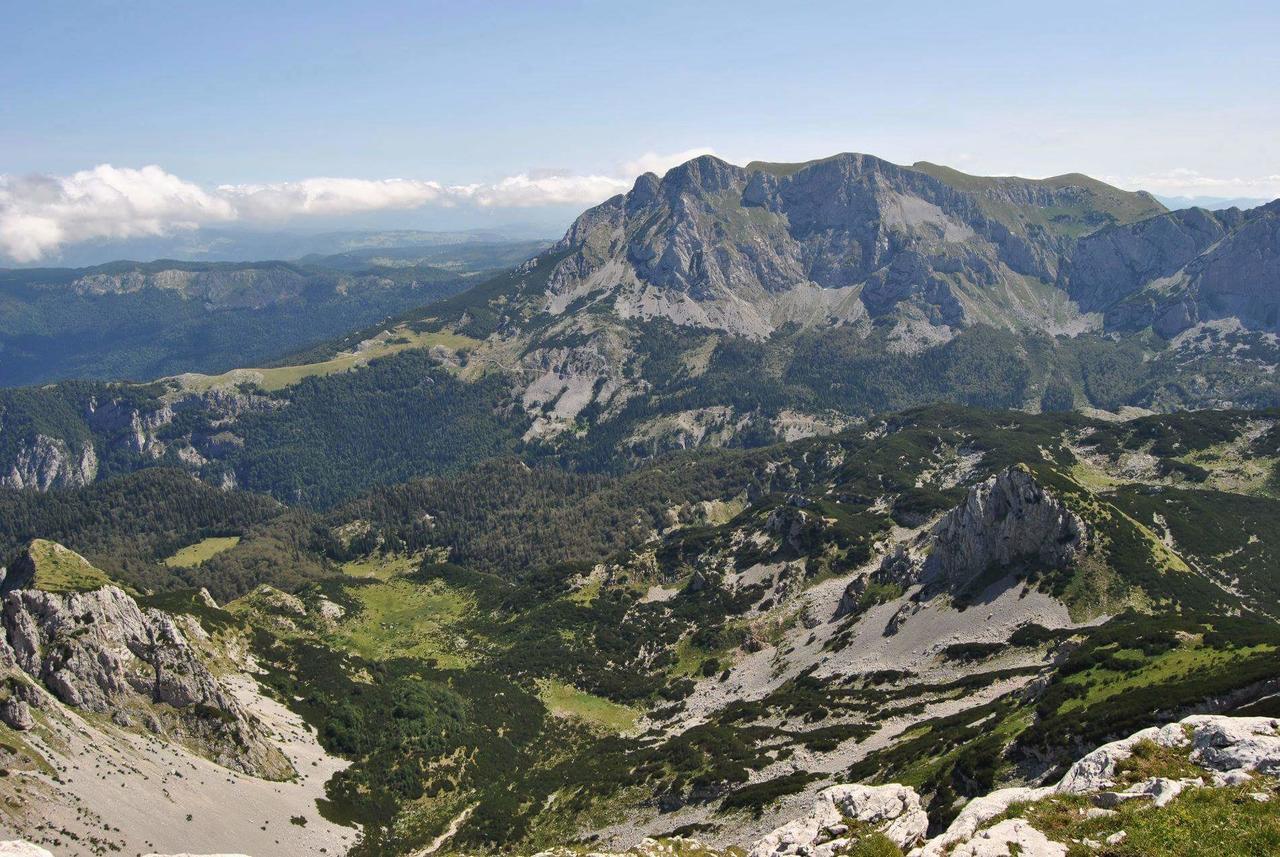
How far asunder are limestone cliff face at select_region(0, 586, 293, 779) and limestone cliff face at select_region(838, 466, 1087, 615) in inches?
4749

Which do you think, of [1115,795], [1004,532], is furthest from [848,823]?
[1004,532]

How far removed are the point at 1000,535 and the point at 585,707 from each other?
300ft

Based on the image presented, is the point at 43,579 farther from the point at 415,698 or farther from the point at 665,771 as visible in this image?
the point at 665,771

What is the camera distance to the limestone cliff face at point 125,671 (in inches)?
4564

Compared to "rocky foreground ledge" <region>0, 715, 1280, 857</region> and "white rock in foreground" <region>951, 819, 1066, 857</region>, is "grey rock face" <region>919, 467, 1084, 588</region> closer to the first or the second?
"rocky foreground ledge" <region>0, 715, 1280, 857</region>

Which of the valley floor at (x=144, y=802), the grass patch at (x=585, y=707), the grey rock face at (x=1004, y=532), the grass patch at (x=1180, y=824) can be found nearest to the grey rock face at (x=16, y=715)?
the valley floor at (x=144, y=802)

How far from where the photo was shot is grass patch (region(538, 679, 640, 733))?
15624 cm

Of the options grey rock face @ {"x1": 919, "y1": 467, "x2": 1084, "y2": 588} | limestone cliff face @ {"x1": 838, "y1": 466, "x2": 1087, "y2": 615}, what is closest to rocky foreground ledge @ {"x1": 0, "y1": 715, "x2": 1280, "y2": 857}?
limestone cliff face @ {"x1": 838, "y1": 466, "x2": 1087, "y2": 615}

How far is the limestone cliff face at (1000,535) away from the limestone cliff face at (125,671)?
121m

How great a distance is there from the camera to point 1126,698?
66438 mm

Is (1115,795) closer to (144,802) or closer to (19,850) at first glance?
(19,850)

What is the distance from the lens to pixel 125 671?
120 metres

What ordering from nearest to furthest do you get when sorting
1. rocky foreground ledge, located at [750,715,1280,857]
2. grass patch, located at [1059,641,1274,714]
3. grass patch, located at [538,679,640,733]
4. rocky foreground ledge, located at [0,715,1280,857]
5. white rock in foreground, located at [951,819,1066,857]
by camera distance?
rocky foreground ledge, located at [0,715,1280,857], white rock in foreground, located at [951,819,1066,857], rocky foreground ledge, located at [750,715,1280,857], grass patch, located at [1059,641,1274,714], grass patch, located at [538,679,640,733]

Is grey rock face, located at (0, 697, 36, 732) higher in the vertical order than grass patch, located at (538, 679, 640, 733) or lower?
higher
